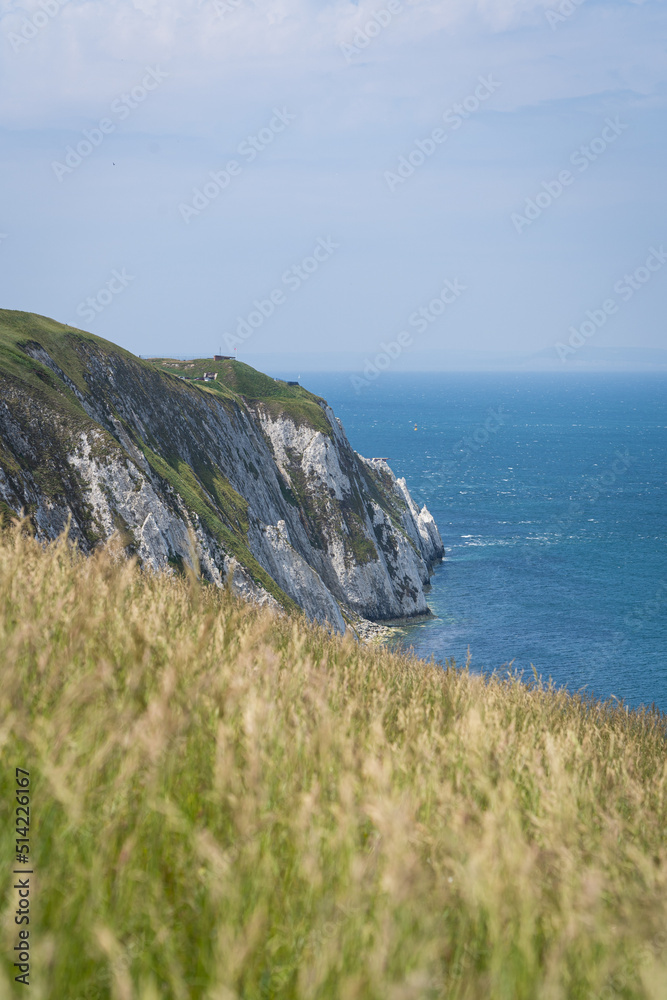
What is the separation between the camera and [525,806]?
468cm

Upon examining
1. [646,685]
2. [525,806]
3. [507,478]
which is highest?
[507,478]

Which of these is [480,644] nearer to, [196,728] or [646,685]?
[646,685]

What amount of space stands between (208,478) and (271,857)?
52135mm

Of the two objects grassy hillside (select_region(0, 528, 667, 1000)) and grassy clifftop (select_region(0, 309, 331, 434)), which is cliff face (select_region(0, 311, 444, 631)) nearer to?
grassy clifftop (select_region(0, 309, 331, 434))

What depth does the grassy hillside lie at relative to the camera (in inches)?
104

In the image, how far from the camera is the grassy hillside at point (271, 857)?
2639 mm

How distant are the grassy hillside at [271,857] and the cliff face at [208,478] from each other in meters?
1.56

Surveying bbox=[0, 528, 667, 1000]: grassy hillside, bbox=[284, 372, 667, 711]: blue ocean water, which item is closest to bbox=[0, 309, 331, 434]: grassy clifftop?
bbox=[284, 372, 667, 711]: blue ocean water

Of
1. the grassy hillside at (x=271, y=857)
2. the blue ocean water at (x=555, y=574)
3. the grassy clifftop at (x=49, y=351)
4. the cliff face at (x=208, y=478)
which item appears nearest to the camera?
the grassy hillside at (x=271, y=857)

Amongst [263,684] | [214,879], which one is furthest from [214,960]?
[263,684]

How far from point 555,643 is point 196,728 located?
62785 millimetres

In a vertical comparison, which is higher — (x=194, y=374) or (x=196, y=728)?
(x=194, y=374)

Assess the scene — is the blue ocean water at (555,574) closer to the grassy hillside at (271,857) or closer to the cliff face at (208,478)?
the cliff face at (208,478)

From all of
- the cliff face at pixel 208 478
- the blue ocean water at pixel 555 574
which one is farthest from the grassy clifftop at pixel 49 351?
the blue ocean water at pixel 555 574
